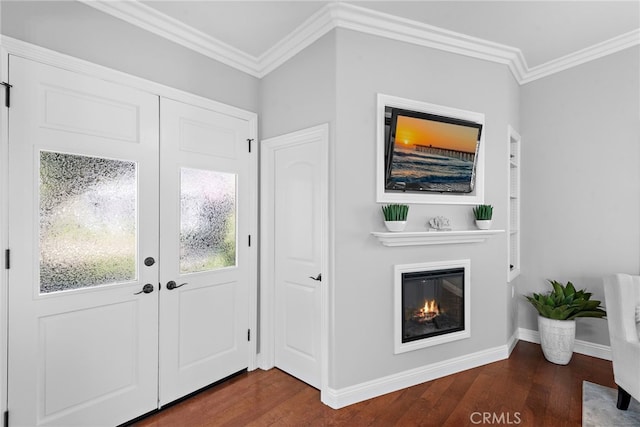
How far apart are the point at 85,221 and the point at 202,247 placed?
0.80 m

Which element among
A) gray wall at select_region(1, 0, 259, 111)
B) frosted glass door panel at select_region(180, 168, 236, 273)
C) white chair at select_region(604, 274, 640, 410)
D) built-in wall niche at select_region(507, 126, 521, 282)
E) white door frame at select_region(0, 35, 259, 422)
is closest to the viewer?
white door frame at select_region(0, 35, 259, 422)

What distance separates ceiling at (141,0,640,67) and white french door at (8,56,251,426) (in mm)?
666

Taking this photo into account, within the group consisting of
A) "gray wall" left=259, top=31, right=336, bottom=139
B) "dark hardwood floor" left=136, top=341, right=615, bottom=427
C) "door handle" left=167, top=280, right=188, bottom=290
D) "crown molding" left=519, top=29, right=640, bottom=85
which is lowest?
"dark hardwood floor" left=136, top=341, right=615, bottom=427

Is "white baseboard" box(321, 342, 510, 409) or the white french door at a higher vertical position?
the white french door

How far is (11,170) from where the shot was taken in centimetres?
174

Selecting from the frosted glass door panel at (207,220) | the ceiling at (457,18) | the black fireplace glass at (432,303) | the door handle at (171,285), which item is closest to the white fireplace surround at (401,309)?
the black fireplace glass at (432,303)

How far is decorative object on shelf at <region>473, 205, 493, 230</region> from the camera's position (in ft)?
9.10

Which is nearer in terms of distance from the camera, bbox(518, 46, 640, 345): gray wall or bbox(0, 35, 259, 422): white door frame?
bbox(0, 35, 259, 422): white door frame

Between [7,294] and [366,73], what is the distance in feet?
8.66

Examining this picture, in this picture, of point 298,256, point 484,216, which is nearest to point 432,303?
point 484,216

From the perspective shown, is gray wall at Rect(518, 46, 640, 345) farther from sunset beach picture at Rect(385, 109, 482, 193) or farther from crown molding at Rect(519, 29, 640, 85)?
sunset beach picture at Rect(385, 109, 482, 193)

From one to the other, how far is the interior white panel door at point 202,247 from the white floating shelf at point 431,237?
125cm

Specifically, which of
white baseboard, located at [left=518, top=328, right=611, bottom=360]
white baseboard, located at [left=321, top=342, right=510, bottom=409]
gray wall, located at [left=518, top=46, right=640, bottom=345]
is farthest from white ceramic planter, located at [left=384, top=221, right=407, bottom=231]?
white baseboard, located at [left=518, top=328, right=611, bottom=360]

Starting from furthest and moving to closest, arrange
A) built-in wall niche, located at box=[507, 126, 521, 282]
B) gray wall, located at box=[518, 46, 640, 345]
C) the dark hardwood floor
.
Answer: built-in wall niche, located at box=[507, 126, 521, 282] → gray wall, located at box=[518, 46, 640, 345] → the dark hardwood floor
